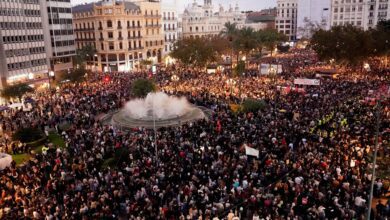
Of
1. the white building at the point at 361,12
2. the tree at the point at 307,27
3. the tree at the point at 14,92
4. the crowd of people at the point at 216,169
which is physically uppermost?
the white building at the point at 361,12

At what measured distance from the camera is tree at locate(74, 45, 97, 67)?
68000 millimetres

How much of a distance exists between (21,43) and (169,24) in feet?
155

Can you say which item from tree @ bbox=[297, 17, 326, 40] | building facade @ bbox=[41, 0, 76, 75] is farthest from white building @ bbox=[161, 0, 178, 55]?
tree @ bbox=[297, 17, 326, 40]

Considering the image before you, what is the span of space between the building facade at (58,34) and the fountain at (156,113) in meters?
34.4

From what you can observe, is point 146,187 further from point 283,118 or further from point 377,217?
point 283,118

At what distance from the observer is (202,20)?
11062cm

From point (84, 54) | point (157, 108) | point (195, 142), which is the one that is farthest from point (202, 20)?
point (195, 142)

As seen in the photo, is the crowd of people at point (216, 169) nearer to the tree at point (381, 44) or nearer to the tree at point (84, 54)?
the tree at point (381, 44)

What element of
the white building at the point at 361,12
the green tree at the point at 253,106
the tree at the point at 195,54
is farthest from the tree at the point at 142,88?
the white building at the point at 361,12

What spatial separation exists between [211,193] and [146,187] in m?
3.32

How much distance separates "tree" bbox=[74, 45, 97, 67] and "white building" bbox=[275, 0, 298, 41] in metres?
97.8

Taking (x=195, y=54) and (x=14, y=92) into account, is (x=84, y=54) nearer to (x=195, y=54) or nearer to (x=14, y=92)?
(x=195, y=54)

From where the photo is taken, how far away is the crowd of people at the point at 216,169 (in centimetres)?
1503

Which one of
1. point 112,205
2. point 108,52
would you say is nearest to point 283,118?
point 112,205
